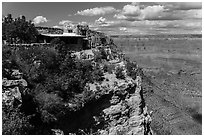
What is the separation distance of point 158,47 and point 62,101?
67957 millimetres

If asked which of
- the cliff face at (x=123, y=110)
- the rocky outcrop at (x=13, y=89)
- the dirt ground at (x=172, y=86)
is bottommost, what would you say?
the dirt ground at (x=172, y=86)

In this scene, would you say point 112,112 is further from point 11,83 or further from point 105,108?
point 11,83

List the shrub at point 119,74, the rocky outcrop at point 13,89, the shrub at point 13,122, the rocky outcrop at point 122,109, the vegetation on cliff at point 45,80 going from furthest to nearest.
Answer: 1. the shrub at point 119,74
2. the rocky outcrop at point 122,109
3. the vegetation on cliff at point 45,80
4. the rocky outcrop at point 13,89
5. the shrub at point 13,122

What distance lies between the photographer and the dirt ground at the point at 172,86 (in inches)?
905

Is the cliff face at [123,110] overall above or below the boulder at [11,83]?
below

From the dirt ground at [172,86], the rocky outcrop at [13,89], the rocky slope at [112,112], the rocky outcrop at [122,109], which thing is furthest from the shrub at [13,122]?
the dirt ground at [172,86]

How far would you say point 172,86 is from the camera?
128 feet

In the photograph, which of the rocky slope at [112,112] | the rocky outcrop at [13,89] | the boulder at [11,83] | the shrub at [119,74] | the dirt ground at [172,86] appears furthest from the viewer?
the dirt ground at [172,86]

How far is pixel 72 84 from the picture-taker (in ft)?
44.8

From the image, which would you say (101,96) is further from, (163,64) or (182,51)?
(182,51)

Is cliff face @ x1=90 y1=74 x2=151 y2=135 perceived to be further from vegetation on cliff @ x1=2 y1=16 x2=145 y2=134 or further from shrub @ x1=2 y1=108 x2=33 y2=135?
shrub @ x1=2 y1=108 x2=33 y2=135

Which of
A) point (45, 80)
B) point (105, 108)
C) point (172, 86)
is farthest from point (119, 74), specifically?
point (172, 86)

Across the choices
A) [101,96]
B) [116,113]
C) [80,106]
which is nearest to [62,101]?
[80,106]

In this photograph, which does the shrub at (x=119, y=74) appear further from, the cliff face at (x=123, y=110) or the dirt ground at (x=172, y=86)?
the dirt ground at (x=172, y=86)
